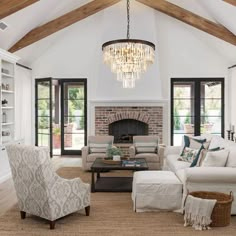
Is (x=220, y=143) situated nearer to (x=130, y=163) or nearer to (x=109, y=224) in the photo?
(x=130, y=163)

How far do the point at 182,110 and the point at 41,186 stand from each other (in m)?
6.68

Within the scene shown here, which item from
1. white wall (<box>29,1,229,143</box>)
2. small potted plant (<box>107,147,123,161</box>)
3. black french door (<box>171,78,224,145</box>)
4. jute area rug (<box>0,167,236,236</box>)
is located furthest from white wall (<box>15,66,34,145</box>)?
jute area rug (<box>0,167,236,236</box>)

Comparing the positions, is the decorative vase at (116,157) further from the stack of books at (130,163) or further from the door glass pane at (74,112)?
the door glass pane at (74,112)

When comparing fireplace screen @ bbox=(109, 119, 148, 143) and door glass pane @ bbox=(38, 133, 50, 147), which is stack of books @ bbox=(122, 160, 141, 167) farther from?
door glass pane @ bbox=(38, 133, 50, 147)

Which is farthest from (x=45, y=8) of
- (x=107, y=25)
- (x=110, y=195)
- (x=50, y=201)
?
(x=50, y=201)

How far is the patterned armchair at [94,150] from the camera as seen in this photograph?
7.59m

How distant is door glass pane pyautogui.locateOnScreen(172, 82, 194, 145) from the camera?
32.6ft

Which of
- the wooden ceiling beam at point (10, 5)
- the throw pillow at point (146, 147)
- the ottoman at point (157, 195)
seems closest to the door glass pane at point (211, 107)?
the throw pillow at point (146, 147)

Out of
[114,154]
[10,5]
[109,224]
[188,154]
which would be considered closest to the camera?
[109,224]

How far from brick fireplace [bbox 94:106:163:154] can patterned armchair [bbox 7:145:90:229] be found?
539 centimetres

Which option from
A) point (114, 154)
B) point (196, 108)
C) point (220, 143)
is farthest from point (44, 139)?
point (220, 143)

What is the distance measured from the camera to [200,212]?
4.09m

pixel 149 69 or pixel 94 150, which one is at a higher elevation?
pixel 149 69

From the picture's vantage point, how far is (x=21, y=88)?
30.7 feet
